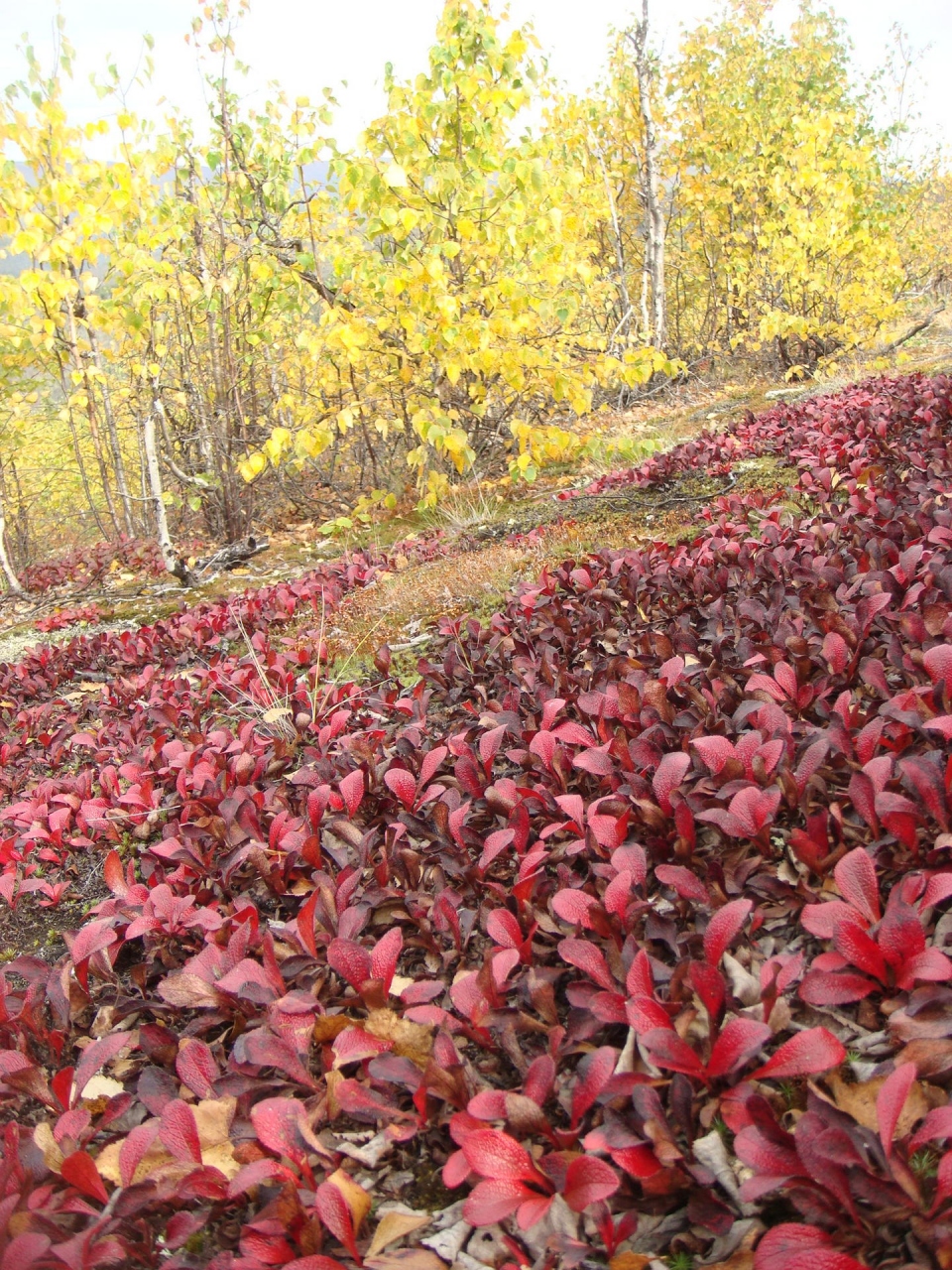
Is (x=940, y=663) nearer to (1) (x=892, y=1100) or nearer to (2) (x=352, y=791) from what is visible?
(1) (x=892, y=1100)

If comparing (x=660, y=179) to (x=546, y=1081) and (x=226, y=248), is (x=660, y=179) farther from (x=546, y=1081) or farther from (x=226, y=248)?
(x=546, y=1081)

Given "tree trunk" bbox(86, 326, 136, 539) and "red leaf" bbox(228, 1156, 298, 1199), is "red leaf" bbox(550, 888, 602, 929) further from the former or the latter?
"tree trunk" bbox(86, 326, 136, 539)

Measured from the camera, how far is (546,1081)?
1.41m

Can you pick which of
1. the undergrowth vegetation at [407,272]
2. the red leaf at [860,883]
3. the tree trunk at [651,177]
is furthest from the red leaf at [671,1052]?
the tree trunk at [651,177]

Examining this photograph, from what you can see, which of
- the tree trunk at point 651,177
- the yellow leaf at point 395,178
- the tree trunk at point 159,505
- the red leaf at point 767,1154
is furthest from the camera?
the tree trunk at point 651,177

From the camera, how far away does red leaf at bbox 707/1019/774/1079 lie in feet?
4.22

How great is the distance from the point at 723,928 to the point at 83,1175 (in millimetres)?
1254

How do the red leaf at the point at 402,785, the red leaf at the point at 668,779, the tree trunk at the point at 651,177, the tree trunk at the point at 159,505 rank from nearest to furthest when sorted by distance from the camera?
the red leaf at the point at 668,779
the red leaf at the point at 402,785
the tree trunk at the point at 159,505
the tree trunk at the point at 651,177

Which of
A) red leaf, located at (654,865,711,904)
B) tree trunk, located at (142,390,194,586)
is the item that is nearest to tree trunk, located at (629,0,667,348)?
tree trunk, located at (142,390,194,586)

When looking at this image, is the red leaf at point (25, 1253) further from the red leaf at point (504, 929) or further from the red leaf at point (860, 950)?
the red leaf at point (860, 950)

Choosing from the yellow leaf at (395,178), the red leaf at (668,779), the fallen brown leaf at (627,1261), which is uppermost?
the yellow leaf at (395,178)

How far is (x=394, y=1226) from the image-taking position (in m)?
1.30

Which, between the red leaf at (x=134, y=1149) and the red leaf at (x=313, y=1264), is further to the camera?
the red leaf at (x=134, y=1149)

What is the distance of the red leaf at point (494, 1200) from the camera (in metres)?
1.20
